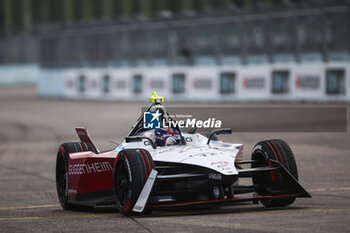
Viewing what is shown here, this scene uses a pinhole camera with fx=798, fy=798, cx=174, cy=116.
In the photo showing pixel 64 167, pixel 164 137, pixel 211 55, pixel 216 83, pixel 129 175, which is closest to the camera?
pixel 129 175

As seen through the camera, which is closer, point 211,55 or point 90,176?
point 90,176

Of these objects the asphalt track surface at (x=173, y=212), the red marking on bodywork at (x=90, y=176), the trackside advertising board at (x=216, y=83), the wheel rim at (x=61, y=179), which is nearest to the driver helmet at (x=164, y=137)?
the red marking on bodywork at (x=90, y=176)

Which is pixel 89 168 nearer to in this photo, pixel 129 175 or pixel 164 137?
pixel 164 137

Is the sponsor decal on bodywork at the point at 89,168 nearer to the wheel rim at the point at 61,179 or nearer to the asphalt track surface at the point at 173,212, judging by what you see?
the wheel rim at the point at 61,179

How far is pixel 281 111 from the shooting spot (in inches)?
1156

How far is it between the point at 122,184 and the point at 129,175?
17.5 inches

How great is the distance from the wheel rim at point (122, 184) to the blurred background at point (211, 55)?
69.4ft

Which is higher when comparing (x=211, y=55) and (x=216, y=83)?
(x=211, y=55)

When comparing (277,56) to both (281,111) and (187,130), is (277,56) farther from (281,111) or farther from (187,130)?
(187,130)

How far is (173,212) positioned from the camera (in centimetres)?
999

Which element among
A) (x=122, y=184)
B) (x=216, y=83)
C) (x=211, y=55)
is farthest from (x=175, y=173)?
(x=211, y=55)

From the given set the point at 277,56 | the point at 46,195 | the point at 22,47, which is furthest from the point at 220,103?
the point at 22,47

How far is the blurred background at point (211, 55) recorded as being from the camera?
107 feet

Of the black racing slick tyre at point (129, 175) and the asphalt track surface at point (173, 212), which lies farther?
the black racing slick tyre at point (129, 175)
